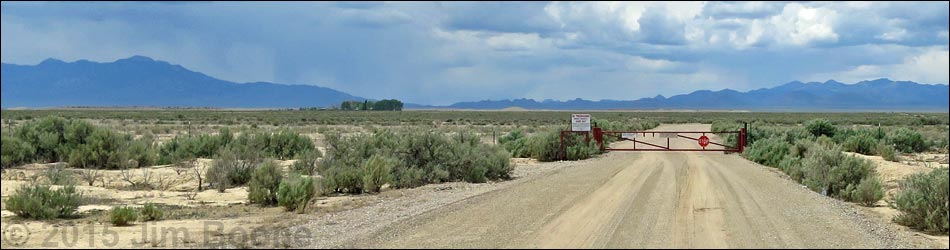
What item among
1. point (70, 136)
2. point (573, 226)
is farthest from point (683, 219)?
point (70, 136)

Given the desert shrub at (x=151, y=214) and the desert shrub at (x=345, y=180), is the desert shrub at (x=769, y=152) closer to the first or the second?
the desert shrub at (x=345, y=180)

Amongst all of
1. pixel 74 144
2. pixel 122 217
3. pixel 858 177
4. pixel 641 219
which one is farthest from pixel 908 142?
pixel 122 217

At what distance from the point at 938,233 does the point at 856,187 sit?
5056mm

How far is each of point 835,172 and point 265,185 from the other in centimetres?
1367

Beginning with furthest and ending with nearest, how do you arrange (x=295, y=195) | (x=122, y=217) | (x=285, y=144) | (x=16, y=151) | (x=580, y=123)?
(x=580, y=123) < (x=285, y=144) < (x=16, y=151) < (x=295, y=195) < (x=122, y=217)

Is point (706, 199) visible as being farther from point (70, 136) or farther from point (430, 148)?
point (70, 136)

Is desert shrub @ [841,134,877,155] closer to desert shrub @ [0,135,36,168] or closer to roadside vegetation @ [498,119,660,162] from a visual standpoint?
roadside vegetation @ [498,119,660,162]

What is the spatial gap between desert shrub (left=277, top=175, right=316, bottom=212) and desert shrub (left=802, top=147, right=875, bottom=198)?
12.1 m

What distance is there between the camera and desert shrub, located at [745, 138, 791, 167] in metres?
30.1

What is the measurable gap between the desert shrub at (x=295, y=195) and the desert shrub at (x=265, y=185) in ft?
2.01

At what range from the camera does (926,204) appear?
14445mm

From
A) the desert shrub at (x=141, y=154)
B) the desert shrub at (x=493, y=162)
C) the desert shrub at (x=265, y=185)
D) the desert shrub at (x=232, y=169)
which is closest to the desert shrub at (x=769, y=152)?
the desert shrub at (x=493, y=162)

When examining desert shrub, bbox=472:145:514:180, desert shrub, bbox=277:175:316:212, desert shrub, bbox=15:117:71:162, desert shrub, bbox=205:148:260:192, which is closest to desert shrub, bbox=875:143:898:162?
desert shrub, bbox=472:145:514:180

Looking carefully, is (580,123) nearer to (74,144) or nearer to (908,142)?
(908,142)
